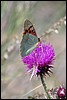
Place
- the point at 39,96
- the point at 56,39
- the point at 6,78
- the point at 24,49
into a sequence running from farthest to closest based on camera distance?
the point at 56,39 < the point at 6,78 < the point at 39,96 < the point at 24,49

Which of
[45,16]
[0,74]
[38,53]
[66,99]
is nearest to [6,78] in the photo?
[0,74]

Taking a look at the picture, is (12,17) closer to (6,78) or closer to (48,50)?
(6,78)

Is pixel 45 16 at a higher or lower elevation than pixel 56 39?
higher

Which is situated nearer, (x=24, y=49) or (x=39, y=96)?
(x=24, y=49)
